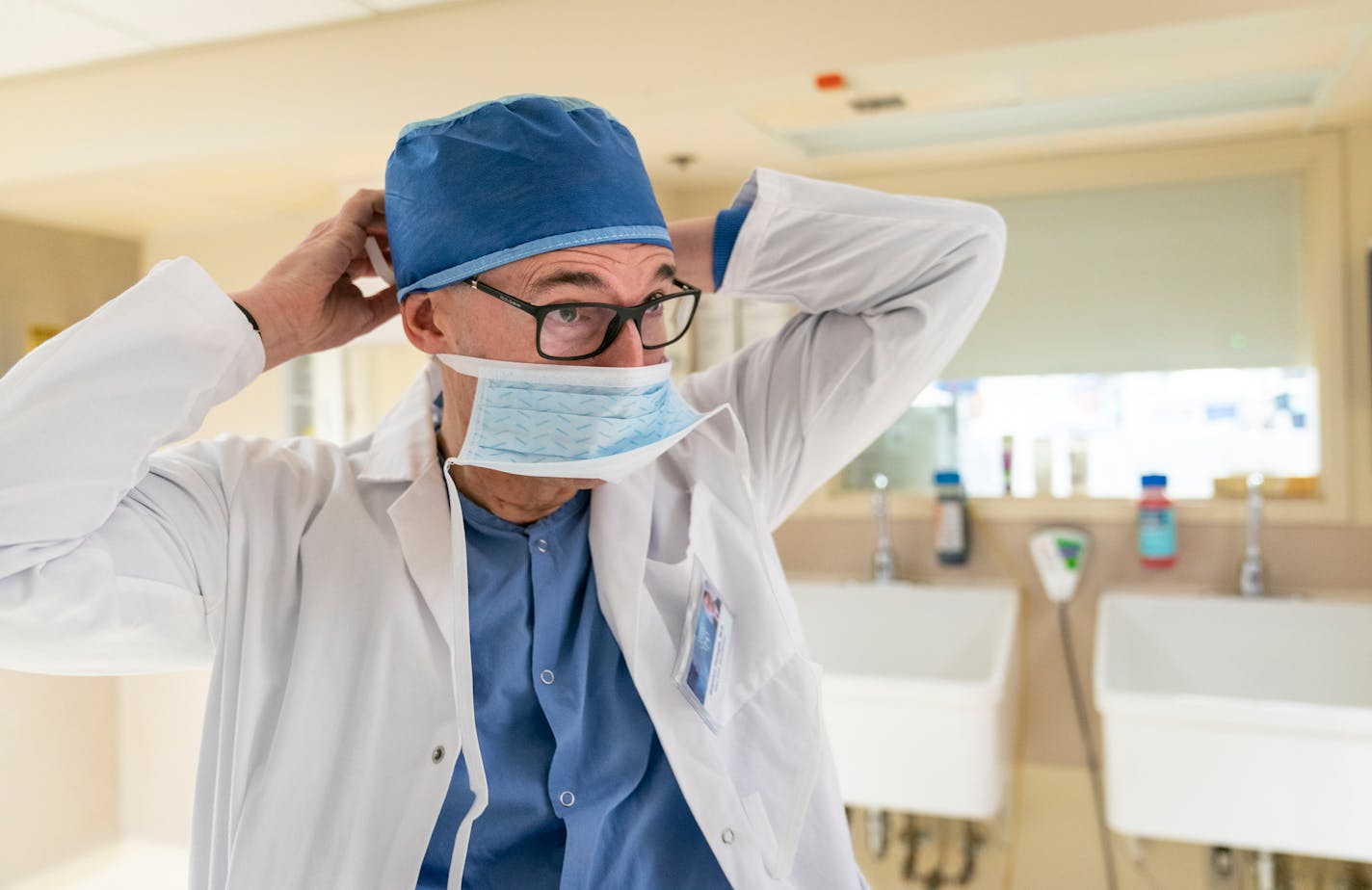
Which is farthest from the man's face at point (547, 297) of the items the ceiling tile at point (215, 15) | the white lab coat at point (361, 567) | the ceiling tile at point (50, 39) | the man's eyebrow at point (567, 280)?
the ceiling tile at point (50, 39)

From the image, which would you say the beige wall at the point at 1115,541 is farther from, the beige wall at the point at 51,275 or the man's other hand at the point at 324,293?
the beige wall at the point at 51,275

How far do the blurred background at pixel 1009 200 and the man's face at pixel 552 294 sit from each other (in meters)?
0.92

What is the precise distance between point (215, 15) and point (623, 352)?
149 cm

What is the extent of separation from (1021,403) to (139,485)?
6.16 feet

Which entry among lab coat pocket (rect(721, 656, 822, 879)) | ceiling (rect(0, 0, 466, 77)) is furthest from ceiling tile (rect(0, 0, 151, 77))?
lab coat pocket (rect(721, 656, 822, 879))

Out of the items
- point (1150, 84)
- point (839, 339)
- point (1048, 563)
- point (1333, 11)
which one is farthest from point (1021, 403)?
point (839, 339)

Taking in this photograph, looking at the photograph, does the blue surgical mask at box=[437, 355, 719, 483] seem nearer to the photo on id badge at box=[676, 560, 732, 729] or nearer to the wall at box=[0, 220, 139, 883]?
the photo on id badge at box=[676, 560, 732, 729]

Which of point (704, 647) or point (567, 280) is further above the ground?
point (567, 280)

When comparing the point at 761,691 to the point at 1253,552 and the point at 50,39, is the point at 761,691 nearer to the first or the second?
the point at 1253,552

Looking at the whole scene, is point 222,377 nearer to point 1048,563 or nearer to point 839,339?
point 839,339

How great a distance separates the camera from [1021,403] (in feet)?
7.79

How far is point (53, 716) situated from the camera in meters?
2.80

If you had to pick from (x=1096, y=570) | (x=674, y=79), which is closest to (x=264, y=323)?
(x=674, y=79)

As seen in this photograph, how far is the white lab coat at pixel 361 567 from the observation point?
0.89 meters
